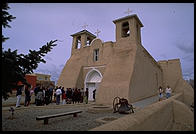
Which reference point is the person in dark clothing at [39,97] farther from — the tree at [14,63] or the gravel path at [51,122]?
the tree at [14,63]

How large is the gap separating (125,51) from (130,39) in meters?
1.72

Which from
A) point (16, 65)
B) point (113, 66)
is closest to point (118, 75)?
point (113, 66)

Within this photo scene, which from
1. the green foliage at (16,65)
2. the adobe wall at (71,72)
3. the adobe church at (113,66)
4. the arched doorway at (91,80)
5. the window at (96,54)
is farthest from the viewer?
the window at (96,54)

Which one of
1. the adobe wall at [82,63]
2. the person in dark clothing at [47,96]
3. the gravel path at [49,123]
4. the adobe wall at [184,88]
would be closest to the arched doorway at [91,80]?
the adobe wall at [82,63]

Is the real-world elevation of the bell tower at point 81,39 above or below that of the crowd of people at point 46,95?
above

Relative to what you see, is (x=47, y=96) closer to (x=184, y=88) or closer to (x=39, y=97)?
(x=39, y=97)

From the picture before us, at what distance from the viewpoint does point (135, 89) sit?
1285cm

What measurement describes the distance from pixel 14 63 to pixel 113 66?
37.3 ft

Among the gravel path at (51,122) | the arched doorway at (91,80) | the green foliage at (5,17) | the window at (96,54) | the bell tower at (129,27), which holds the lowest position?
the gravel path at (51,122)

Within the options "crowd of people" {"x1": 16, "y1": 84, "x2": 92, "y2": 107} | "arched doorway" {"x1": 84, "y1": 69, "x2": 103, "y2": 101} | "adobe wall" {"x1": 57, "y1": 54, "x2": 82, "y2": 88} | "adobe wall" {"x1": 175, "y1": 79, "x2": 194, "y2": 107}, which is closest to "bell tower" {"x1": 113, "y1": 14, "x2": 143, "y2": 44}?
"arched doorway" {"x1": 84, "y1": 69, "x2": 103, "y2": 101}

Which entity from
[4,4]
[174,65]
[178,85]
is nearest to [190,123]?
[4,4]

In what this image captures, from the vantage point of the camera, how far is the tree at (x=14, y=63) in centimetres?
380

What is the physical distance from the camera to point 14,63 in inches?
163

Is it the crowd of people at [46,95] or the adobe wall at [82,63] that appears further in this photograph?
the adobe wall at [82,63]
